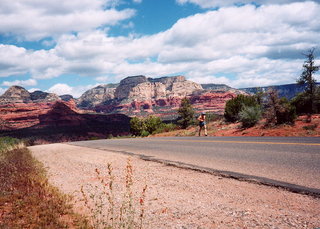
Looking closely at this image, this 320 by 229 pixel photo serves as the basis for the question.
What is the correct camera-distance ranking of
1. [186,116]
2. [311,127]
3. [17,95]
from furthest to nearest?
[17,95], [186,116], [311,127]

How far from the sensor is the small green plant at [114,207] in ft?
11.1

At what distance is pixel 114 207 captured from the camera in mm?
4340

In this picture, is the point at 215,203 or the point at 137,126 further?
the point at 137,126

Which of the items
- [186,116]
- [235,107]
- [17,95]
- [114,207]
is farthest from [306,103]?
[17,95]

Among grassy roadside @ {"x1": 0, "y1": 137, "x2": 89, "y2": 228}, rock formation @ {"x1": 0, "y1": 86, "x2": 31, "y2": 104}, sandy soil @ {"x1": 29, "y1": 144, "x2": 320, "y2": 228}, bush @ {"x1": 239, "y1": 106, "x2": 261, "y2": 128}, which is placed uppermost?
rock formation @ {"x1": 0, "y1": 86, "x2": 31, "y2": 104}

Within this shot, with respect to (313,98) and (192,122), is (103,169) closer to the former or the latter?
(313,98)

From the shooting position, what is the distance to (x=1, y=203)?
4.62m

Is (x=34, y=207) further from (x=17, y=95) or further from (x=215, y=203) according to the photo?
(x=17, y=95)

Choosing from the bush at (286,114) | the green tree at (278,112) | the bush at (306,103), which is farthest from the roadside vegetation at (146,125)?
the bush at (286,114)

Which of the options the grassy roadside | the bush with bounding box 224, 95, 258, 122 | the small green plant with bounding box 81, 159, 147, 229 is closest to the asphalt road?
the small green plant with bounding box 81, 159, 147, 229

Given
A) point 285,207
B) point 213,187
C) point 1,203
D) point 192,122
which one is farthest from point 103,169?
point 192,122

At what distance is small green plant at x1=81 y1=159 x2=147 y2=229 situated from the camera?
11.1 ft

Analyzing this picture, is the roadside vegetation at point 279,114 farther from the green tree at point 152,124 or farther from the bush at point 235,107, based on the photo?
the green tree at point 152,124

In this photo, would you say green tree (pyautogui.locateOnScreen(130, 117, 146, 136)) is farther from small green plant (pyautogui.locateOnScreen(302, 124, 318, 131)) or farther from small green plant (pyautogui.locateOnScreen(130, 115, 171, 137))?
small green plant (pyautogui.locateOnScreen(302, 124, 318, 131))
